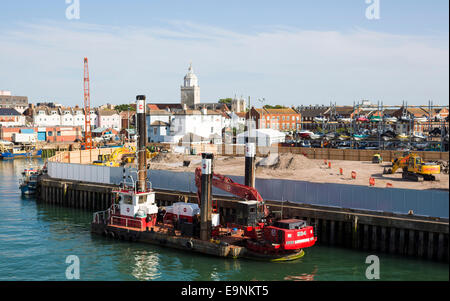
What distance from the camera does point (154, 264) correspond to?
33.0 metres

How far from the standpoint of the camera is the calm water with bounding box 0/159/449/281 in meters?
30.3

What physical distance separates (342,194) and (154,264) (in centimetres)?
1487

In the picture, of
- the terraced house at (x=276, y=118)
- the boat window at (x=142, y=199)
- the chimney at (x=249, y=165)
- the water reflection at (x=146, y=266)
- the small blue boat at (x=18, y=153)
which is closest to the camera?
the water reflection at (x=146, y=266)

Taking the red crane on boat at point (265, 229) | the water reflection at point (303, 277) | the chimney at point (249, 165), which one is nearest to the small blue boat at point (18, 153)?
the chimney at point (249, 165)

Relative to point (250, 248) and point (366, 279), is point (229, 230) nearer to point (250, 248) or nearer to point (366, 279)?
point (250, 248)

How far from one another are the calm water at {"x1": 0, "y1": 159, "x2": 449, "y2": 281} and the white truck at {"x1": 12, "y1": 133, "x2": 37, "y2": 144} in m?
107

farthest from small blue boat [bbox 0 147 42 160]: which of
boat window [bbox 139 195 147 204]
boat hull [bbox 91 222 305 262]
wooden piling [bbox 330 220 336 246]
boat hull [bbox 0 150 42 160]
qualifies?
wooden piling [bbox 330 220 336 246]

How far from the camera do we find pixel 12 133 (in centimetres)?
14600

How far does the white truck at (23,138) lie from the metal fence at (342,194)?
10480 centimetres

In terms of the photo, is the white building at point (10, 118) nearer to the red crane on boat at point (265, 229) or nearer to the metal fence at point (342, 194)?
the metal fence at point (342, 194)

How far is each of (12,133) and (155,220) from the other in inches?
4827

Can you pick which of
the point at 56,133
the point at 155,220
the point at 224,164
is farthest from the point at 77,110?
the point at 155,220

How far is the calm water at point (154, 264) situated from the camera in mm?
30344
